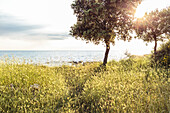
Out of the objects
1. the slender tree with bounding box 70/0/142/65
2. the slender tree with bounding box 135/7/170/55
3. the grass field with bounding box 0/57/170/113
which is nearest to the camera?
the grass field with bounding box 0/57/170/113

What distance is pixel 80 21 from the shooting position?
13727mm

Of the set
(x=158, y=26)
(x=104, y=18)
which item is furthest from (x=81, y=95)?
(x=158, y=26)

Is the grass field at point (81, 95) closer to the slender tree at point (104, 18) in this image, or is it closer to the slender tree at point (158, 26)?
the slender tree at point (104, 18)

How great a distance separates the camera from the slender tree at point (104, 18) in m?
12.1

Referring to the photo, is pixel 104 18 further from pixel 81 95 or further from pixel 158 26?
pixel 158 26

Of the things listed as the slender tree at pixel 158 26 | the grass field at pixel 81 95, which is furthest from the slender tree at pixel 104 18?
the slender tree at pixel 158 26

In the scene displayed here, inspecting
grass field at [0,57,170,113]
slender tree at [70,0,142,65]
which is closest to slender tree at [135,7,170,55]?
slender tree at [70,0,142,65]

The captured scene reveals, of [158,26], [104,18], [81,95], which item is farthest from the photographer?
[158,26]

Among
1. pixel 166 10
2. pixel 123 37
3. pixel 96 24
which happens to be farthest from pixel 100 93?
pixel 166 10

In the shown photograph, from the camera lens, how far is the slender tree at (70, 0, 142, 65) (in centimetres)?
1205

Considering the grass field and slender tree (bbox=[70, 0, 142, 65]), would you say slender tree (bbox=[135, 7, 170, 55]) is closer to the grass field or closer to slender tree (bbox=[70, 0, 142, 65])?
slender tree (bbox=[70, 0, 142, 65])

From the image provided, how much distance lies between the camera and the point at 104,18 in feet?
40.2

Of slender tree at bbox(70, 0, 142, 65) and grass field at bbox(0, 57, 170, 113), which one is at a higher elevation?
slender tree at bbox(70, 0, 142, 65)

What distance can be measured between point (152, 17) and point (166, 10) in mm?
2636
